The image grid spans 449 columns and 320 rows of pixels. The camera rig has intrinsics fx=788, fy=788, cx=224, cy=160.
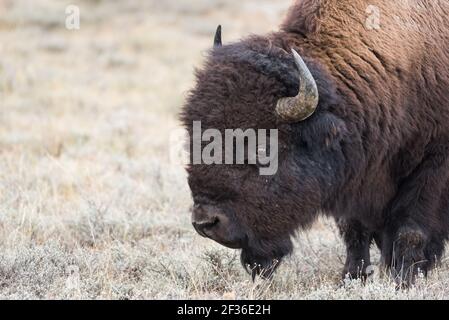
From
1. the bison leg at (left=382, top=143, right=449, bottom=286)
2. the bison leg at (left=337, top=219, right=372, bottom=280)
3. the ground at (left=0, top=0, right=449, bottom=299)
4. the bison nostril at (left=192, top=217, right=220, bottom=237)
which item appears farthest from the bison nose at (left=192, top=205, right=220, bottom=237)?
the bison leg at (left=337, top=219, right=372, bottom=280)

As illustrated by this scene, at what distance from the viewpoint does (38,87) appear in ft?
46.3

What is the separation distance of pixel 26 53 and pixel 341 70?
497 inches

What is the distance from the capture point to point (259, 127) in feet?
16.3

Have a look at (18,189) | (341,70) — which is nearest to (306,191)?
(341,70)

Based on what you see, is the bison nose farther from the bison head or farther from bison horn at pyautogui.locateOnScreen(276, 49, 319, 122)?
bison horn at pyautogui.locateOnScreen(276, 49, 319, 122)

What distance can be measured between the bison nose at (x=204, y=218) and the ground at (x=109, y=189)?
45cm

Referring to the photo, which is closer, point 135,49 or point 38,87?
point 38,87

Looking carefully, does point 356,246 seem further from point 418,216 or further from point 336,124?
point 336,124

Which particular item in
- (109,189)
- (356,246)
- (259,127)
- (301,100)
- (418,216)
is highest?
(301,100)

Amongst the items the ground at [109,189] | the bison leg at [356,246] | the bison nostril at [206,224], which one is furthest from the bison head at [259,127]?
the bison leg at [356,246]

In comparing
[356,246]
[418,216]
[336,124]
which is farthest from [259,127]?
[356,246]

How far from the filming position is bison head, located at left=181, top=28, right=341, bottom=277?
488 cm

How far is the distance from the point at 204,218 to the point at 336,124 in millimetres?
1025
